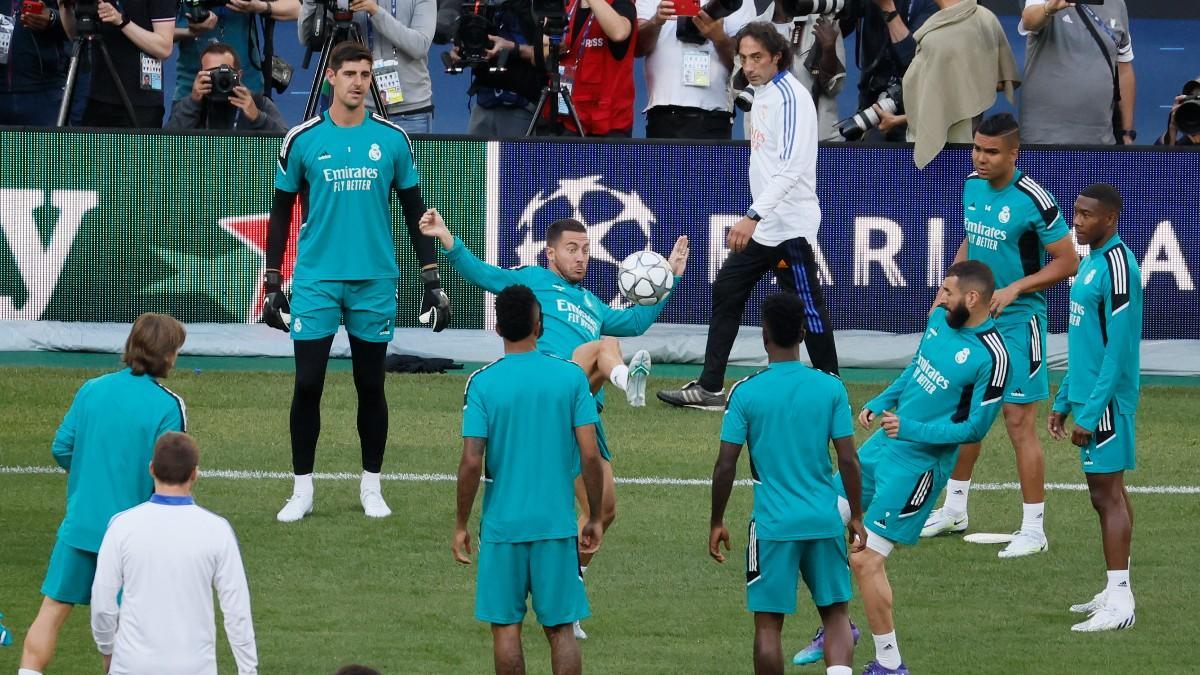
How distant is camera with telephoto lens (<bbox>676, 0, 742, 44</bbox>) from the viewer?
14018 millimetres

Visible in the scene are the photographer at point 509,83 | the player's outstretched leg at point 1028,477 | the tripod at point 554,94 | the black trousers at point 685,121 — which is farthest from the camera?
the photographer at point 509,83

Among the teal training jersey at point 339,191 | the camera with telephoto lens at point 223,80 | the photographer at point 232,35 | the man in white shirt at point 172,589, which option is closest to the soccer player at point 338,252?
the teal training jersey at point 339,191

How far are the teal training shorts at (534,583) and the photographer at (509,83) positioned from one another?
8.64 m

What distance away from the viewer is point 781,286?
12.2 metres

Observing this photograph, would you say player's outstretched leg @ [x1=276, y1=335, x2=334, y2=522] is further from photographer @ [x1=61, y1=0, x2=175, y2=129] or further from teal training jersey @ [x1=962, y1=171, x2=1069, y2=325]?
photographer @ [x1=61, y1=0, x2=175, y2=129]

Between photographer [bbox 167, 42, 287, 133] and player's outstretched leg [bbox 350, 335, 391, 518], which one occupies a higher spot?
photographer [bbox 167, 42, 287, 133]

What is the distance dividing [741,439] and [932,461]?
1128 millimetres

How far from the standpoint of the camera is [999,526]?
10180 mm

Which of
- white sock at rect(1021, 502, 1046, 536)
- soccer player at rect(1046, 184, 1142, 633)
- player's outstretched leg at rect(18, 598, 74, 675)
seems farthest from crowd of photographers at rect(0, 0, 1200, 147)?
player's outstretched leg at rect(18, 598, 74, 675)

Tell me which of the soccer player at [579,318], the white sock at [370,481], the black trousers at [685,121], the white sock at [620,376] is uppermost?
the black trousers at [685,121]

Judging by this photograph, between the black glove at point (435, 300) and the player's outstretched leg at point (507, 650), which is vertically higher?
the black glove at point (435, 300)

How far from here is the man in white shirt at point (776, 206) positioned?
1148 centimetres

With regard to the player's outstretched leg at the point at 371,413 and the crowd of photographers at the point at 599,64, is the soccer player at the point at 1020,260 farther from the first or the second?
the crowd of photographers at the point at 599,64

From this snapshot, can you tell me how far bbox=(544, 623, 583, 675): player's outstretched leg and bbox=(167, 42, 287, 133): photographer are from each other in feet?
28.1
